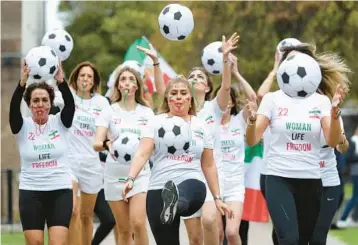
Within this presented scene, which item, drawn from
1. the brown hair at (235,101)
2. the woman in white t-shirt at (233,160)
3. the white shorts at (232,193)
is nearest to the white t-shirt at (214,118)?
the woman in white t-shirt at (233,160)

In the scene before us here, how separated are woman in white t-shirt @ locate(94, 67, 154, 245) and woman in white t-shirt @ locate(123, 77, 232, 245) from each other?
162cm

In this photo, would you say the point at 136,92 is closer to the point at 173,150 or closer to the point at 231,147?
the point at 231,147

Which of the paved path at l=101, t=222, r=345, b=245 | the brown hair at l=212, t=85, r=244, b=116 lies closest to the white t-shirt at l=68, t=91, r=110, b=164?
the brown hair at l=212, t=85, r=244, b=116

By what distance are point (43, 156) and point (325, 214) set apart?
8.85 feet

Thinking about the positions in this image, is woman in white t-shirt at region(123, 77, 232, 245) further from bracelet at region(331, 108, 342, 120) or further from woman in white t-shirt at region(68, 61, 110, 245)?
woman in white t-shirt at region(68, 61, 110, 245)

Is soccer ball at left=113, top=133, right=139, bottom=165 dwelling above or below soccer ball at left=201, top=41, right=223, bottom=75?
below

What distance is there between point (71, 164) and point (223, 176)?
1.75m

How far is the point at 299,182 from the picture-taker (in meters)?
9.77

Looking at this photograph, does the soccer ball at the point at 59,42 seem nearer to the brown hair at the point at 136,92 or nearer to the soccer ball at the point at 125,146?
the brown hair at the point at 136,92

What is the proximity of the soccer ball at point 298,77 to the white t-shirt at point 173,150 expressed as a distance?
2.97ft

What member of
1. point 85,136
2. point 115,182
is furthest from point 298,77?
point 85,136

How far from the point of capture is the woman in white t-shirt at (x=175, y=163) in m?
9.38

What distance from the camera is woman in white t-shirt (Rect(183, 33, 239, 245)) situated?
10891 millimetres

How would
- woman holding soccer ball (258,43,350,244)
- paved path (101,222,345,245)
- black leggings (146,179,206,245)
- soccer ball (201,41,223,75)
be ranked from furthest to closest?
1. paved path (101,222,345,245)
2. soccer ball (201,41,223,75)
3. woman holding soccer ball (258,43,350,244)
4. black leggings (146,179,206,245)
